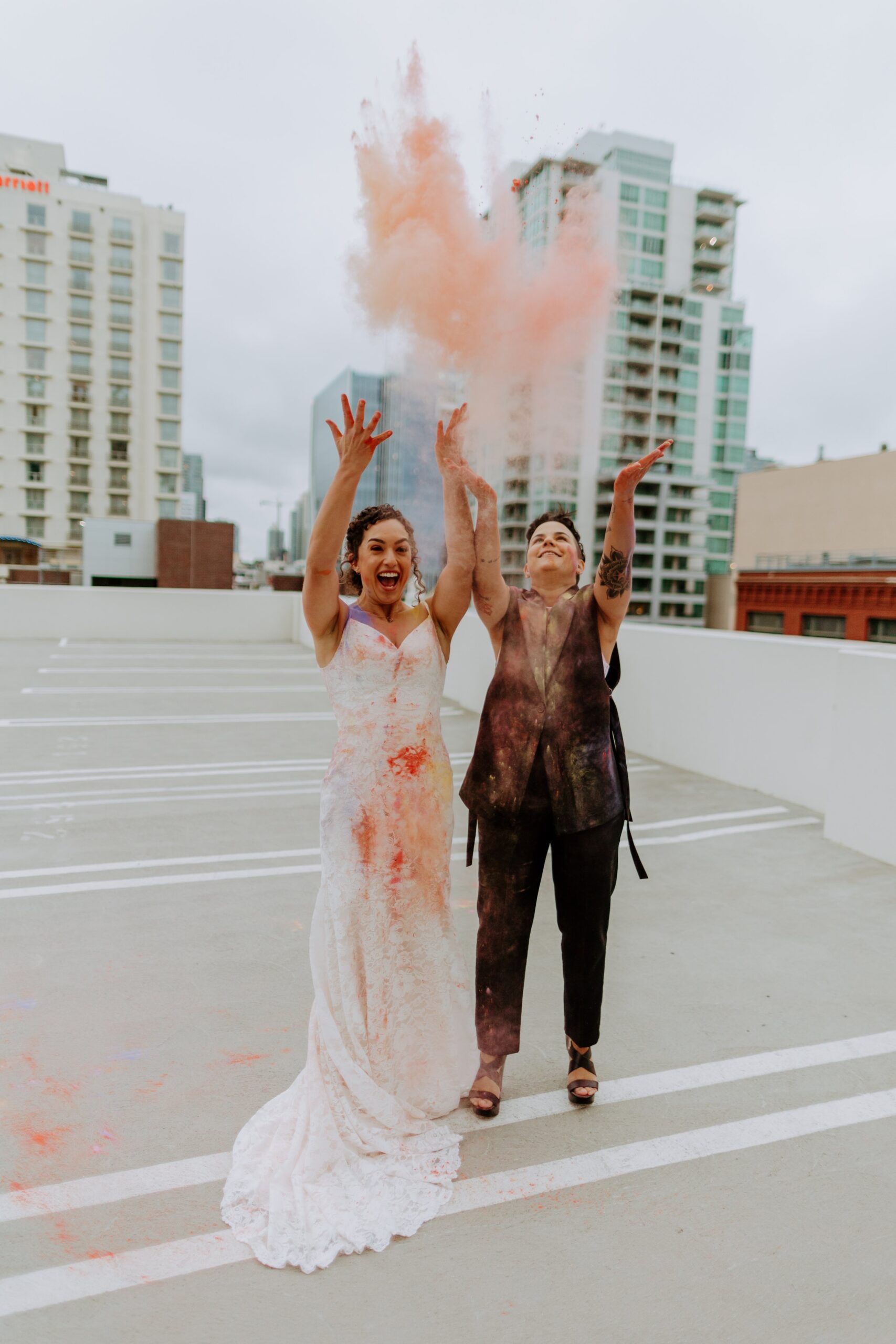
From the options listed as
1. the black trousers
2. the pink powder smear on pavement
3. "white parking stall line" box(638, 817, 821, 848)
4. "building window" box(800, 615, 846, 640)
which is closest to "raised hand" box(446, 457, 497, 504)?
the black trousers

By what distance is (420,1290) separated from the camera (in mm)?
1895

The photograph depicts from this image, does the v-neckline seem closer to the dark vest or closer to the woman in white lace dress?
the woman in white lace dress

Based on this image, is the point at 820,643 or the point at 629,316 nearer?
the point at 820,643

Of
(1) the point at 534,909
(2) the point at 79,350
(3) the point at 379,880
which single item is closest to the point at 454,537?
(3) the point at 379,880

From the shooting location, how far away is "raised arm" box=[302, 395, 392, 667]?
7.64ft

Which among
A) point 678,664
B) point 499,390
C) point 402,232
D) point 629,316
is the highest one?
point 629,316

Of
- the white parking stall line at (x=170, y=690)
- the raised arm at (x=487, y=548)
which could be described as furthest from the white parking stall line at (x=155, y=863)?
the white parking stall line at (x=170, y=690)

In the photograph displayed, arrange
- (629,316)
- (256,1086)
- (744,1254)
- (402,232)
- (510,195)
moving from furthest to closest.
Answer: (629,316)
(510,195)
(402,232)
(256,1086)
(744,1254)

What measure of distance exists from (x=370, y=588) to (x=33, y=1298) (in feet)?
6.24

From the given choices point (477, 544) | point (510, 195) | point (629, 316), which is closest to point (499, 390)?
point (510, 195)

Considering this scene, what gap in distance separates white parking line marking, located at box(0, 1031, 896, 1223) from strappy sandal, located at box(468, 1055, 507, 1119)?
25 mm

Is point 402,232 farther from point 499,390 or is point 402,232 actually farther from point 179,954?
point 179,954

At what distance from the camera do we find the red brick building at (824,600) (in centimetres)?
3684

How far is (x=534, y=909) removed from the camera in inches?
104
